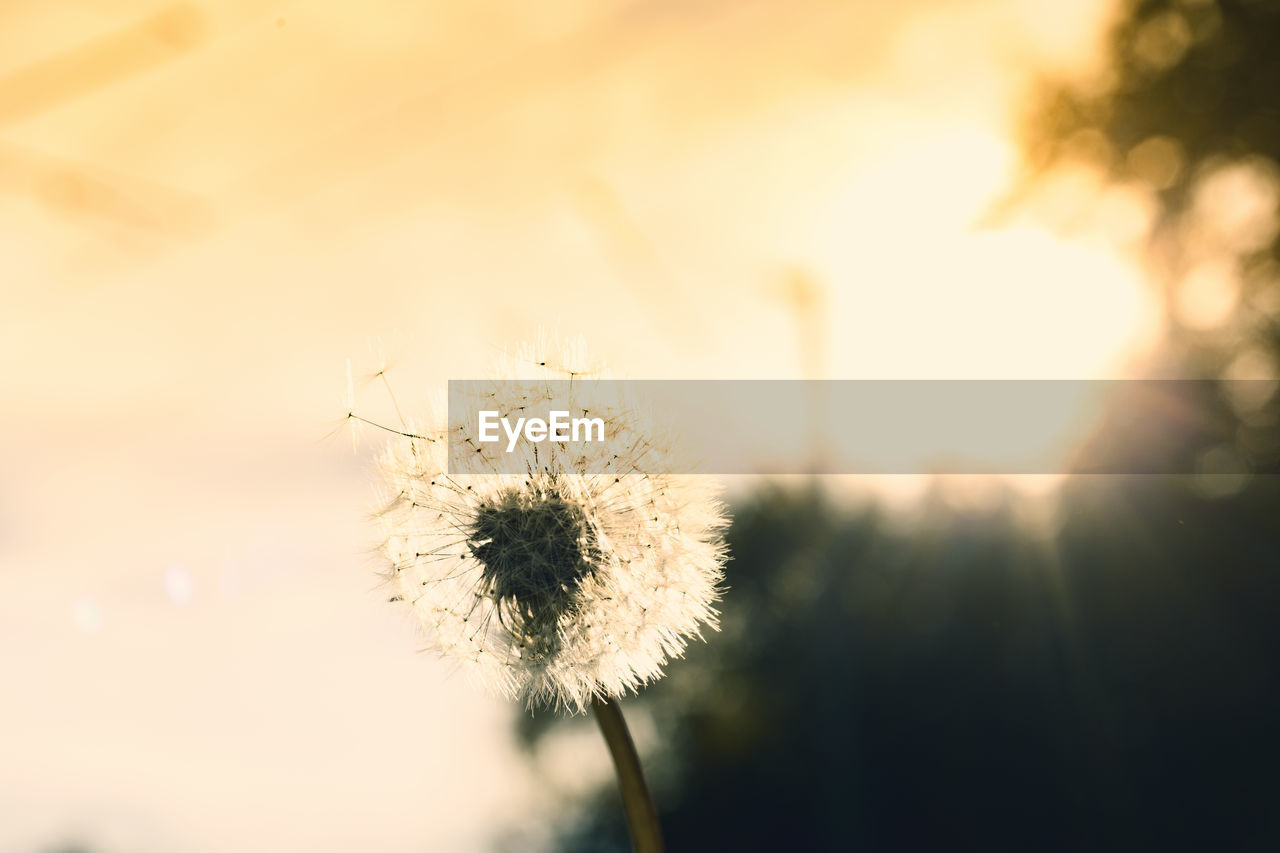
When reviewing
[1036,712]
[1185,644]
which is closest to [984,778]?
[1036,712]

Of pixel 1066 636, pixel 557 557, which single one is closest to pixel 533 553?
pixel 557 557

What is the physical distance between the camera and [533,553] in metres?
4.89

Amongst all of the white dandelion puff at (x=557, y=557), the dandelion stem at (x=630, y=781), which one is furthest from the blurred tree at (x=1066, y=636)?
the dandelion stem at (x=630, y=781)

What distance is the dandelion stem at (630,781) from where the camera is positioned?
472 cm

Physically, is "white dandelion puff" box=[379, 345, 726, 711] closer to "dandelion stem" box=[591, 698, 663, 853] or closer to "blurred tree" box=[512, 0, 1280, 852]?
"dandelion stem" box=[591, 698, 663, 853]

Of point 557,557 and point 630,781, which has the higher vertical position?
point 557,557

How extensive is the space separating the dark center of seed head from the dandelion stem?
613mm

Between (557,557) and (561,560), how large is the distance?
3 centimetres

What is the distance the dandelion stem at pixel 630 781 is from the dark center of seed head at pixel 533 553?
613mm

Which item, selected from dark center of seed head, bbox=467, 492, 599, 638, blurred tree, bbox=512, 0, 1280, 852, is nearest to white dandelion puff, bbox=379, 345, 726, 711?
dark center of seed head, bbox=467, 492, 599, 638

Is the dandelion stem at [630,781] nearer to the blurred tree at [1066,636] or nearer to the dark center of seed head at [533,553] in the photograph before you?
the dark center of seed head at [533,553]

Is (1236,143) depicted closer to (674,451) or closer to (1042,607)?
(674,451)

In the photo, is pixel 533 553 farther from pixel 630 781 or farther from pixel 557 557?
pixel 630 781

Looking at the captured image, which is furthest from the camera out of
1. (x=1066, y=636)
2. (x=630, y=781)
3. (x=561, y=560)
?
(x=1066, y=636)
